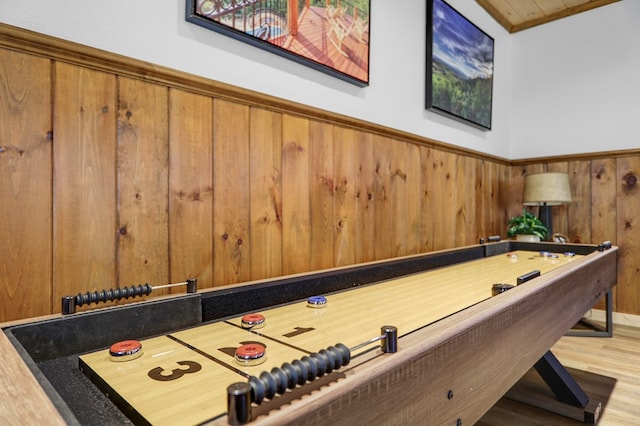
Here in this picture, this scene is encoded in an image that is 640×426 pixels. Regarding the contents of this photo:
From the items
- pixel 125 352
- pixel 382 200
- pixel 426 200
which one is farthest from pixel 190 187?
pixel 426 200

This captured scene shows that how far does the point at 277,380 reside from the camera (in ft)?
1.50

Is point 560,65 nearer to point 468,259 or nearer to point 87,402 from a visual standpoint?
point 468,259

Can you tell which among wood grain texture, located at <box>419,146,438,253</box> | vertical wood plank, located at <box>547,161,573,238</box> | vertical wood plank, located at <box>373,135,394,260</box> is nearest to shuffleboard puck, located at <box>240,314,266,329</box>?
vertical wood plank, located at <box>373,135,394,260</box>

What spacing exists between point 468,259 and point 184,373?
196 centimetres

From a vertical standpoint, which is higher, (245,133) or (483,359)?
(245,133)

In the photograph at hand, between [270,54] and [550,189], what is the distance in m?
2.45

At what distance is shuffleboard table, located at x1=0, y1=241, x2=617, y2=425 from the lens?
1.63 feet

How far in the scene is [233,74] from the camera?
1388mm

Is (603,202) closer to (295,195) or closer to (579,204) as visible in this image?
(579,204)

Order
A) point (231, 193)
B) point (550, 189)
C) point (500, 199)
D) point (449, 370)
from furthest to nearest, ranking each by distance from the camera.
A: point (500, 199), point (550, 189), point (231, 193), point (449, 370)

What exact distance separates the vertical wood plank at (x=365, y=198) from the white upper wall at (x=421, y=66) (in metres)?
0.15

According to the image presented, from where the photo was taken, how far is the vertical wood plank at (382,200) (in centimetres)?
201

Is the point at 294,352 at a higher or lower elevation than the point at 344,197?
lower

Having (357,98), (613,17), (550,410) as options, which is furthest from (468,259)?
(613,17)
